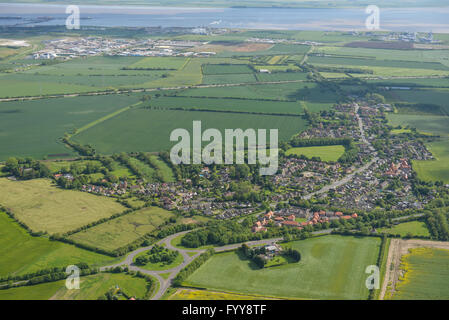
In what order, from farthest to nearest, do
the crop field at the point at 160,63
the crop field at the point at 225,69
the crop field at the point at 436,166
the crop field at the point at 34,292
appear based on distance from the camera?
the crop field at the point at 160,63 < the crop field at the point at 225,69 < the crop field at the point at 436,166 < the crop field at the point at 34,292

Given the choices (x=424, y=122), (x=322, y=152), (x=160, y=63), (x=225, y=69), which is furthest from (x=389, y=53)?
(x=322, y=152)

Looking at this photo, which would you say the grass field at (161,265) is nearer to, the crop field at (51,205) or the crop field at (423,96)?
the crop field at (51,205)

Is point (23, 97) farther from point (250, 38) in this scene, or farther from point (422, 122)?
point (250, 38)

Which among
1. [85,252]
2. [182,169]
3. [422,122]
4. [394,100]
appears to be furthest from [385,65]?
[85,252]

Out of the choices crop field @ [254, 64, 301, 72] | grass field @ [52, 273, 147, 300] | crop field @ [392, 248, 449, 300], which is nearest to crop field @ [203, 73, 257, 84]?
crop field @ [254, 64, 301, 72]

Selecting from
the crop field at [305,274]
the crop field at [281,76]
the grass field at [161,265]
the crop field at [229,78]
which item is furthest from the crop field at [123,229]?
the crop field at [281,76]

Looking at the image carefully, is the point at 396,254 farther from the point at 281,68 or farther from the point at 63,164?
the point at 281,68
